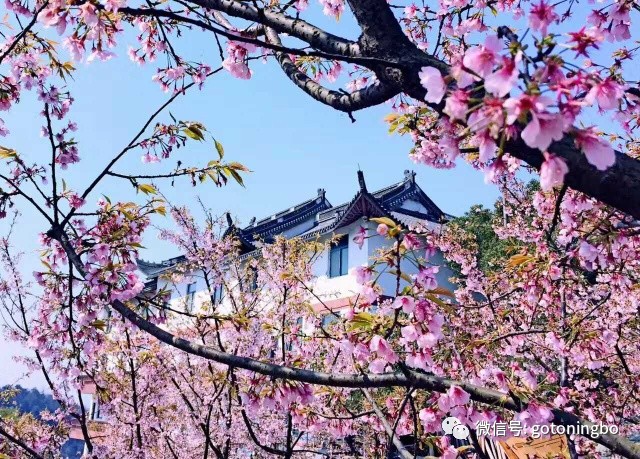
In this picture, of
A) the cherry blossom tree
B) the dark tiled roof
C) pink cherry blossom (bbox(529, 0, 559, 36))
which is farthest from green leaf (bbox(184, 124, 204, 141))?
the dark tiled roof

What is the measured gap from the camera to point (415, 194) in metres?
A: 26.0

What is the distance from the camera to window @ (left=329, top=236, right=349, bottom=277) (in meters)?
20.5

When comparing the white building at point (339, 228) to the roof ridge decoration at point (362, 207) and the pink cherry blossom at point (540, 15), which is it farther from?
the pink cherry blossom at point (540, 15)

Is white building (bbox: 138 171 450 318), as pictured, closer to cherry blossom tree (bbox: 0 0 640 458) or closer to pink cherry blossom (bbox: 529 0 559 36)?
cherry blossom tree (bbox: 0 0 640 458)

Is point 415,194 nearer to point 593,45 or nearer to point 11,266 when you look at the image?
point 11,266

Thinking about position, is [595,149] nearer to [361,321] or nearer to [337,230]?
[361,321]

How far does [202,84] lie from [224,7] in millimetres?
1991

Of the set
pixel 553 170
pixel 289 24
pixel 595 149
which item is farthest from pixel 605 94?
pixel 289 24

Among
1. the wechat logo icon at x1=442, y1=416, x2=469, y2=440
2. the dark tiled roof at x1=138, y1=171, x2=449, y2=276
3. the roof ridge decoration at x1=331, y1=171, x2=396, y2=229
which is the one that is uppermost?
the dark tiled roof at x1=138, y1=171, x2=449, y2=276

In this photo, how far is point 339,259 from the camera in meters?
20.7

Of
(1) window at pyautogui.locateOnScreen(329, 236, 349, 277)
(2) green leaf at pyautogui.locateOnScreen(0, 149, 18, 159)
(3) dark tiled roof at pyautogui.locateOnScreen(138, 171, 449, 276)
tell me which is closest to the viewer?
(2) green leaf at pyautogui.locateOnScreen(0, 149, 18, 159)

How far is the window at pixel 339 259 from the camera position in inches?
805

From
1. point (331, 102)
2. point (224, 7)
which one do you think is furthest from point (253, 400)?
point (224, 7)

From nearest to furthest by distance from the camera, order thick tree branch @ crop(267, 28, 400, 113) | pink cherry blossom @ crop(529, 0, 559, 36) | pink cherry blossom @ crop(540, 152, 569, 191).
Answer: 1. pink cherry blossom @ crop(540, 152, 569, 191)
2. pink cherry blossom @ crop(529, 0, 559, 36)
3. thick tree branch @ crop(267, 28, 400, 113)
